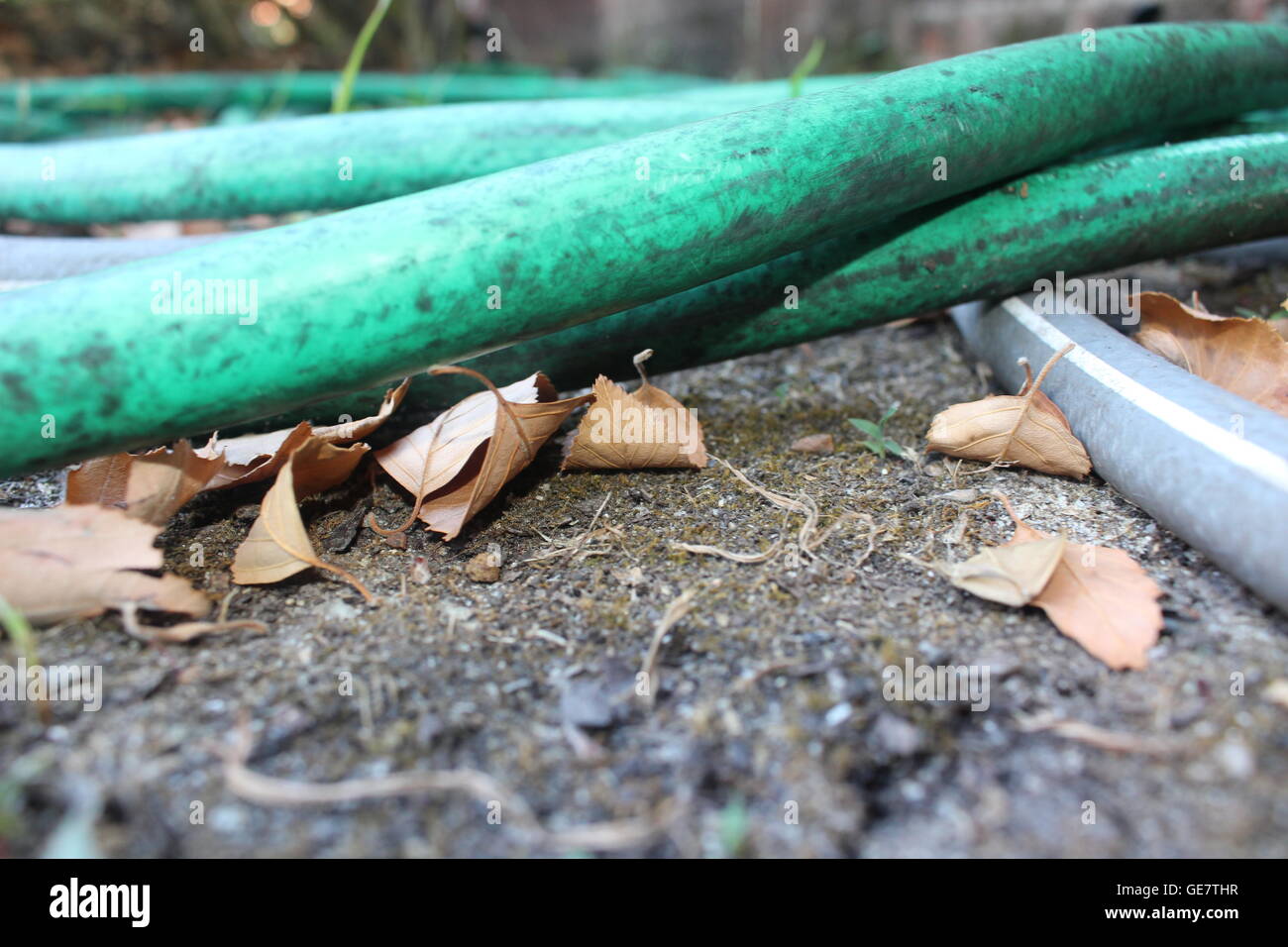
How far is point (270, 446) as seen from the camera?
1.28 meters

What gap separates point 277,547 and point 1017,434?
99cm

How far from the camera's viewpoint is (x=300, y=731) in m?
0.90

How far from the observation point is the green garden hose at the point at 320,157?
5.65ft

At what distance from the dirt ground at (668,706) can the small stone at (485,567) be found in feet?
0.05

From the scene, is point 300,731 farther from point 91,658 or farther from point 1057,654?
point 1057,654

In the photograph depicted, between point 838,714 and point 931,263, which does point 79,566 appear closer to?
point 838,714

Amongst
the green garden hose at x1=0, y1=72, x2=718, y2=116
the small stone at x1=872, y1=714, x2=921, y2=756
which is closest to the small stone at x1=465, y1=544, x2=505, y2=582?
the small stone at x1=872, y1=714, x2=921, y2=756

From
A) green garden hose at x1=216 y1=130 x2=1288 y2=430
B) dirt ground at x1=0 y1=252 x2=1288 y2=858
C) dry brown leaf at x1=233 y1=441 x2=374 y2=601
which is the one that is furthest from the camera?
green garden hose at x1=216 y1=130 x2=1288 y2=430

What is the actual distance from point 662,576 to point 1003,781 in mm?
442

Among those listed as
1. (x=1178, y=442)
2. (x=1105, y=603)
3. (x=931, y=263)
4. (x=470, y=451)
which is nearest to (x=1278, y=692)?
(x=1105, y=603)

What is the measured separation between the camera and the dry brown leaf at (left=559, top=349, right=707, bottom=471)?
1263 millimetres

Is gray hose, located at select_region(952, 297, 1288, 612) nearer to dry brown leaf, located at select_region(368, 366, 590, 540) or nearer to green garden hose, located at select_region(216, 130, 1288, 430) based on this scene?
green garden hose, located at select_region(216, 130, 1288, 430)

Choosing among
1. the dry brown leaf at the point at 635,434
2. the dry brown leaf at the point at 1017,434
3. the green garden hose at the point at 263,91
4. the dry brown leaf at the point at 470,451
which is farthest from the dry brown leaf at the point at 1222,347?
the green garden hose at the point at 263,91

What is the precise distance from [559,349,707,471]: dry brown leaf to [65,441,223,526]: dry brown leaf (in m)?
0.49
